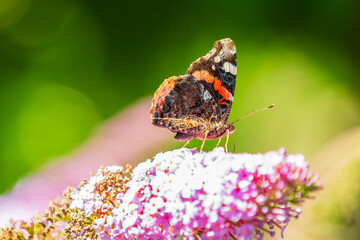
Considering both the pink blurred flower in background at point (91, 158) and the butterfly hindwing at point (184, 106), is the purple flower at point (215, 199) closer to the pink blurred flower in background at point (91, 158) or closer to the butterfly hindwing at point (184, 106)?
the butterfly hindwing at point (184, 106)

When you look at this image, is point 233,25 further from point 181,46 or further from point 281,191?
point 281,191

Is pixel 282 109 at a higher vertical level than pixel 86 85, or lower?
lower

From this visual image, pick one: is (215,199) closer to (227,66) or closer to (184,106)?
(184,106)

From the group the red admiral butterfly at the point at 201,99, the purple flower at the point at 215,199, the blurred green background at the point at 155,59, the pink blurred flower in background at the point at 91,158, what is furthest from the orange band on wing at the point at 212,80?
the blurred green background at the point at 155,59

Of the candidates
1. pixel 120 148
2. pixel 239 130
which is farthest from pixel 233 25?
pixel 120 148

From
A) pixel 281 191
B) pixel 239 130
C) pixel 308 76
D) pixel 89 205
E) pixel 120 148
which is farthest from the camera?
pixel 308 76

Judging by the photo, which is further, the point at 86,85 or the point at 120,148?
the point at 86,85

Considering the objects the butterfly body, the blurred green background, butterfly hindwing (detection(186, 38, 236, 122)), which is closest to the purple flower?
the butterfly body
